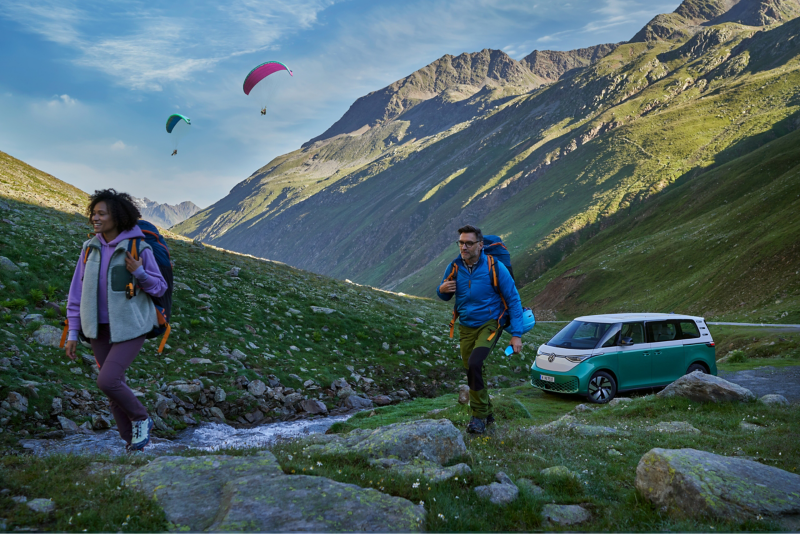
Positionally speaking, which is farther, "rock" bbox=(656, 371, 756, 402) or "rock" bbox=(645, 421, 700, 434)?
"rock" bbox=(656, 371, 756, 402)

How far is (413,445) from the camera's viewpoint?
6.96 metres

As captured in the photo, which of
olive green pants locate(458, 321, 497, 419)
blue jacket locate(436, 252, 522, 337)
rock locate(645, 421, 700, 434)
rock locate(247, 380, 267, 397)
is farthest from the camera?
rock locate(247, 380, 267, 397)

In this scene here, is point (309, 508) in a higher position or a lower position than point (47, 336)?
lower

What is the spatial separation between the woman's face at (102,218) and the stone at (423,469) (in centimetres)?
512

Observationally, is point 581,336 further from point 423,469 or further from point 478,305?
point 423,469

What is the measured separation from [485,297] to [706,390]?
744 centimetres

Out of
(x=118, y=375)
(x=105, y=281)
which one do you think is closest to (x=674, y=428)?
(x=118, y=375)

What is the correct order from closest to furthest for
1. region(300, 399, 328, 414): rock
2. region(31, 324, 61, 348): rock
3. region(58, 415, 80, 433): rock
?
1. region(58, 415, 80, 433): rock
2. region(31, 324, 61, 348): rock
3. region(300, 399, 328, 414): rock

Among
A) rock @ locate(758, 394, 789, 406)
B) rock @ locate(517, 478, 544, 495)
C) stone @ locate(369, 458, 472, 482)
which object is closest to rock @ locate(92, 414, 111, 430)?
stone @ locate(369, 458, 472, 482)

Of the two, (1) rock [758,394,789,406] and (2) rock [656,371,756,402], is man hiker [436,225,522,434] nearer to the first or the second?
(2) rock [656,371,756,402]

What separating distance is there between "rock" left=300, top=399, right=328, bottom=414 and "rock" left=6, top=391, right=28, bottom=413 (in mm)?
6882

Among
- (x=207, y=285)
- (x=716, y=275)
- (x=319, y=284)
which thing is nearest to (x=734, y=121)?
(x=716, y=275)

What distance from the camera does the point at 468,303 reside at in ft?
28.8

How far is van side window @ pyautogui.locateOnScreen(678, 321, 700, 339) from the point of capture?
1585cm
